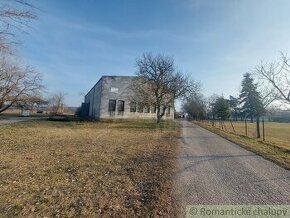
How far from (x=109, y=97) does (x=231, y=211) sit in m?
35.2

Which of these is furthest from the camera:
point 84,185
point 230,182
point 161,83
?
point 161,83

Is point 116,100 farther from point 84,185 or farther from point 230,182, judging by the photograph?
point 230,182

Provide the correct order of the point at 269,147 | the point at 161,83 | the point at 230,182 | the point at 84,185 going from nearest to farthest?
the point at 84,185 < the point at 230,182 < the point at 269,147 < the point at 161,83

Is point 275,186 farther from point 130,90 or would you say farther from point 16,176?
point 130,90

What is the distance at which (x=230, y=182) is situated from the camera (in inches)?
231

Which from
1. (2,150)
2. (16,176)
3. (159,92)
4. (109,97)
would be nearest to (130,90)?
(109,97)

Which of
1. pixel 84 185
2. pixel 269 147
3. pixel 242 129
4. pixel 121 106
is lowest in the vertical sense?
pixel 84 185

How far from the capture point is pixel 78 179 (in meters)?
5.84

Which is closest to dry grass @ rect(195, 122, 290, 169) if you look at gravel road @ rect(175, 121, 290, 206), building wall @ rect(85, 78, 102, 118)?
gravel road @ rect(175, 121, 290, 206)

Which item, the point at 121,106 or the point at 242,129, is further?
the point at 121,106

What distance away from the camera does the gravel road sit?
15.5ft

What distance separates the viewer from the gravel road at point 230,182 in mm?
4727

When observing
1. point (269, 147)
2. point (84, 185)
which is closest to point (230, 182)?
point (84, 185)

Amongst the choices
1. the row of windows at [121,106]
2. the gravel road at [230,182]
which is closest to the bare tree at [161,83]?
the row of windows at [121,106]
